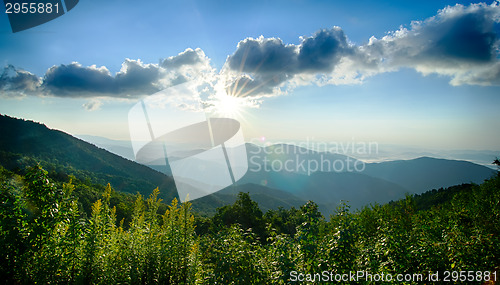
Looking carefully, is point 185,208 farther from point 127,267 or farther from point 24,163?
point 24,163

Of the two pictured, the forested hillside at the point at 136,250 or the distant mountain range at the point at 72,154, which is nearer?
the forested hillside at the point at 136,250

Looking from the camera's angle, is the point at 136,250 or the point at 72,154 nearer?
the point at 136,250

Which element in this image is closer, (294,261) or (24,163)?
(294,261)

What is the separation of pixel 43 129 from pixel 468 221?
191413 millimetres

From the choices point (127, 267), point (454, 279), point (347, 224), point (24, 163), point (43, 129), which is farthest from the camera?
point (43, 129)

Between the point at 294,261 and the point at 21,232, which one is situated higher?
the point at 21,232

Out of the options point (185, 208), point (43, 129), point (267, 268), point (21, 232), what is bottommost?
point (267, 268)

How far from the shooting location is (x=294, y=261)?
4945 mm

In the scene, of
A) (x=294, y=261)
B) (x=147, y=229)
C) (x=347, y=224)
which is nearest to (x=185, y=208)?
(x=147, y=229)

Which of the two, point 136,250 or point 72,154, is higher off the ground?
point 72,154

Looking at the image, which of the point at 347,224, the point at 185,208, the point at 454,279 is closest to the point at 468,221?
the point at 454,279

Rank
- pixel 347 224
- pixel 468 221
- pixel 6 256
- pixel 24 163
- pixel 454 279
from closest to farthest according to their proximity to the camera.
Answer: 1. pixel 6 256
2. pixel 347 224
3. pixel 454 279
4. pixel 468 221
5. pixel 24 163

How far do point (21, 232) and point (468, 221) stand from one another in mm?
24000

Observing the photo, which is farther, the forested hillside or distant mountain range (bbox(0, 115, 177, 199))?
distant mountain range (bbox(0, 115, 177, 199))
